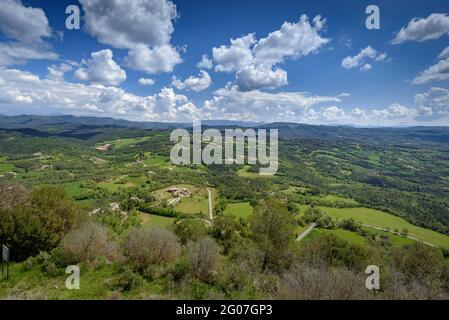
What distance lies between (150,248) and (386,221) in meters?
89.3

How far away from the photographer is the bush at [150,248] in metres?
14.5

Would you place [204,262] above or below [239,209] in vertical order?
above

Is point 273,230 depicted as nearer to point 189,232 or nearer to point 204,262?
point 204,262

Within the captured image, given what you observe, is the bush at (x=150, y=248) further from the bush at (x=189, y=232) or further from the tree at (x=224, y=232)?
the tree at (x=224, y=232)

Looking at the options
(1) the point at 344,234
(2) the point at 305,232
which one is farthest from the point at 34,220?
(1) the point at 344,234

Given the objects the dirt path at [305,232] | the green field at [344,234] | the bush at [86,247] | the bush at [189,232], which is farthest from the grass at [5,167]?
the bush at [86,247]

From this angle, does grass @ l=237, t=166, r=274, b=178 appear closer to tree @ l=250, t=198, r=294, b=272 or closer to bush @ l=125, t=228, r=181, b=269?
tree @ l=250, t=198, r=294, b=272

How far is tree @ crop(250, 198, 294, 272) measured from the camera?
62.5 ft

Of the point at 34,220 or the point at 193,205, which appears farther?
the point at 193,205

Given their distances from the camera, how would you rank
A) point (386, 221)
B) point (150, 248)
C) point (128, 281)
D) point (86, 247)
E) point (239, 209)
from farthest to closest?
point (386, 221) < point (239, 209) < point (86, 247) < point (150, 248) < point (128, 281)

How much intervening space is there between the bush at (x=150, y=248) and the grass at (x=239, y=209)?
5784 cm

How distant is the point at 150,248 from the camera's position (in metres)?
14.8

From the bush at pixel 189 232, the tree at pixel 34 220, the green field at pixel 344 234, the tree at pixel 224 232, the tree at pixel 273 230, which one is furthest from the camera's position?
the green field at pixel 344 234

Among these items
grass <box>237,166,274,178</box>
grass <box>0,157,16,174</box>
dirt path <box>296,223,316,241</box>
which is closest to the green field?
dirt path <box>296,223,316,241</box>
